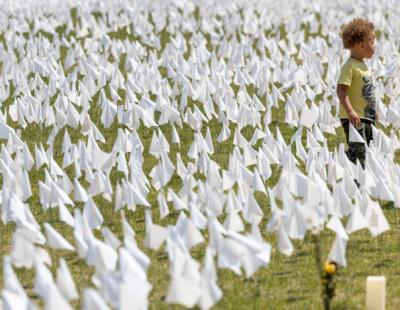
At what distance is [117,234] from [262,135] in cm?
250

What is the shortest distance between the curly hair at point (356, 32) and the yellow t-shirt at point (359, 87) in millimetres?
180

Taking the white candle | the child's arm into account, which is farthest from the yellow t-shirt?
the white candle

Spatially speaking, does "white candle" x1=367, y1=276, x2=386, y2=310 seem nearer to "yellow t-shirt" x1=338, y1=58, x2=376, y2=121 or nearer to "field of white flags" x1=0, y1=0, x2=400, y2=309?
"field of white flags" x1=0, y1=0, x2=400, y2=309

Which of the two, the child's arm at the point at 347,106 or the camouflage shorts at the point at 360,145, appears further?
the camouflage shorts at the point at 360,145

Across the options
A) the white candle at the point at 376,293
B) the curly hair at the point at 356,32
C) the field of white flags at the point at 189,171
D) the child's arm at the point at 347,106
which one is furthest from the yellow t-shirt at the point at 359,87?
the white candle at the point at 376,293

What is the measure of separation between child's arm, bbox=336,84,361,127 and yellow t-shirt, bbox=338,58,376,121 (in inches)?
2.1

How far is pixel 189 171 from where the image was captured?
27.1 feet

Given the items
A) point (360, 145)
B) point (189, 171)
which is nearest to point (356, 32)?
point (360, 145)

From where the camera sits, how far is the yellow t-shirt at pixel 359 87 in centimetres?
876

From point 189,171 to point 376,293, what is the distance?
2.57 m

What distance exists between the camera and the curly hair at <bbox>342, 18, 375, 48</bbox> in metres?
8.63

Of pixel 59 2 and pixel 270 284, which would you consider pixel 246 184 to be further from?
pixel 59 2

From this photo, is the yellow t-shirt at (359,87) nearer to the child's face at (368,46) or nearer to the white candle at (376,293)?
the child's face at (368,46)

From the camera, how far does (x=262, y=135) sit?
9.94 m
